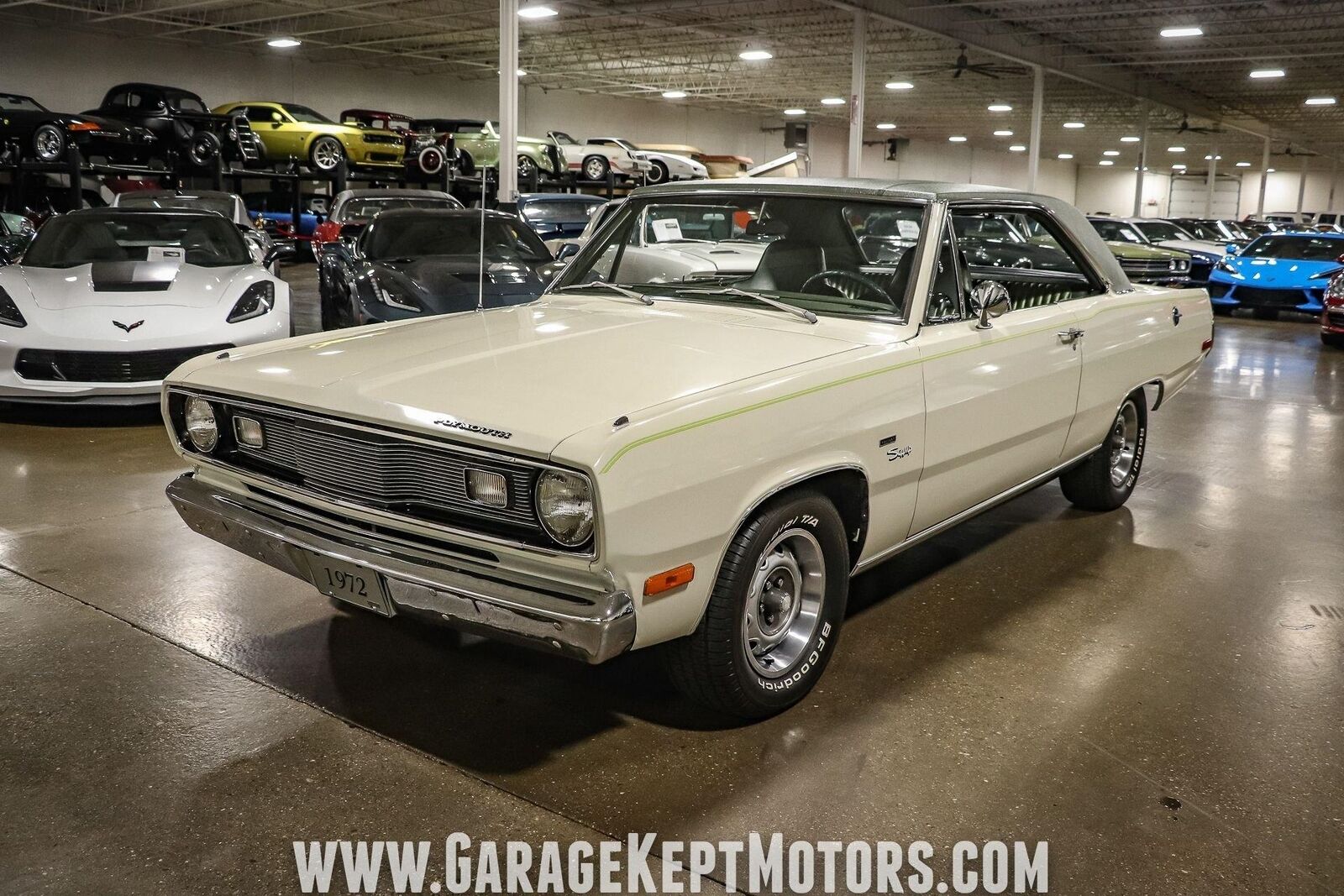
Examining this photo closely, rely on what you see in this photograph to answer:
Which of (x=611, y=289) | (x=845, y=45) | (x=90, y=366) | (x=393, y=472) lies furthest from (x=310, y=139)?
(x=393, y=472)

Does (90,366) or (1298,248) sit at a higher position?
(1298,248)

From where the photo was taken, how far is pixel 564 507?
2.49 m

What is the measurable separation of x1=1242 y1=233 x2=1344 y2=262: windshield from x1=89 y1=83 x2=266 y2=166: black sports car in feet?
51.0

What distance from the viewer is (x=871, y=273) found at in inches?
144

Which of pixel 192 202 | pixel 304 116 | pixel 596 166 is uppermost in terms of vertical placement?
pixel 304 116

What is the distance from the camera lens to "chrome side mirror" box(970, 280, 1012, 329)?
11.8 ft

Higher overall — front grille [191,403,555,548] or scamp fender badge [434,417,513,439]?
scamp fender badge [434,417,513,439]

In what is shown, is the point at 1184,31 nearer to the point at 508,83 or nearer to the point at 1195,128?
the point at 508,83

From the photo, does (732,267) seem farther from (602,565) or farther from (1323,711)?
(1323,711)

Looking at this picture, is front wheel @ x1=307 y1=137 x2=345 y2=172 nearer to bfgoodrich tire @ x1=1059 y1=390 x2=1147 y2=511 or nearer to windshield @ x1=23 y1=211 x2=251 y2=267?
windshield @ x1=23 y1=211 x2=251 y2=267

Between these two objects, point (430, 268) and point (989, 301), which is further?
point (430, 268)

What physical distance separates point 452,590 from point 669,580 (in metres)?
0.51

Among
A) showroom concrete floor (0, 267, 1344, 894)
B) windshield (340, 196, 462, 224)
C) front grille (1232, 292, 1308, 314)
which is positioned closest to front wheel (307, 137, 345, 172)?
windshield (340, 196, 462, 224)

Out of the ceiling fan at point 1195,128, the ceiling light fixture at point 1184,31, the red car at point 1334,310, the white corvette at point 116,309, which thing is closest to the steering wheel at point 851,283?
the white corvette at point 116,309
